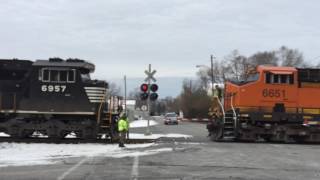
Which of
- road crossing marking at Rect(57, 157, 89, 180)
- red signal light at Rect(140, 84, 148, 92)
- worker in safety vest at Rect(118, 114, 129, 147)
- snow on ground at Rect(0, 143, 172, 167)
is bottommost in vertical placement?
road crossing marking at Rect(57, 157, 89, 180)

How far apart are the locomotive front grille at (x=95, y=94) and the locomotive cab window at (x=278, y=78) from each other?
866 cm

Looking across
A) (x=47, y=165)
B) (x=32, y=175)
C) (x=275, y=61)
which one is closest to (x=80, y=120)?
(x=47, y=165)

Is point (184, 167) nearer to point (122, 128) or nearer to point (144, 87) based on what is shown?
point (122, 128)

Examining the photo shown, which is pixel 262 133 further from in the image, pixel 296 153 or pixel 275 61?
pixel 275 61

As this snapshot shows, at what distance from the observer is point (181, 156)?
1888cm

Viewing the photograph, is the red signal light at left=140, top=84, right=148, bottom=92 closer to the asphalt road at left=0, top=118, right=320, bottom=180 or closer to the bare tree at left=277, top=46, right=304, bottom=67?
the asphalt road at left=0, top=118, right=320, bottom=180

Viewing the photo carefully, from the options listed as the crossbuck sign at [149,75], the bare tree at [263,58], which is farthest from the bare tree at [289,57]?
the crossbuck sign at [149,75]

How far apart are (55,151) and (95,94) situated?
536 cm

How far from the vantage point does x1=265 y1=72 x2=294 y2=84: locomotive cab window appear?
92.1 feet

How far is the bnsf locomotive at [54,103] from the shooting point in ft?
82.4

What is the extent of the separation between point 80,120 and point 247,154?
8.83 metres

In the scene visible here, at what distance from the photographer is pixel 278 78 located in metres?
28.2

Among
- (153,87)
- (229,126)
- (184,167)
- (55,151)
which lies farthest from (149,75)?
(184,167)

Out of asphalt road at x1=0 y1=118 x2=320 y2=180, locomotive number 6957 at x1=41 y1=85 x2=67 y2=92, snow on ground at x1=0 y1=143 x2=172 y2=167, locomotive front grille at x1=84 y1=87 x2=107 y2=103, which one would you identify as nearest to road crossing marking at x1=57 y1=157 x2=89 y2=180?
asphalt road at x1=0 y1=118 x2=320 y2=180
